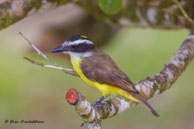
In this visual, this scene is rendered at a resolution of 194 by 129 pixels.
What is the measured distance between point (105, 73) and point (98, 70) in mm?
67

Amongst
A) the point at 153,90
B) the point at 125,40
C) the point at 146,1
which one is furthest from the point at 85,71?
the point at 125,40

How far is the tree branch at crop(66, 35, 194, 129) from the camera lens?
3006 mm

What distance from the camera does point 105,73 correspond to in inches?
153

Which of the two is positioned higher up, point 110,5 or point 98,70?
point 110,5

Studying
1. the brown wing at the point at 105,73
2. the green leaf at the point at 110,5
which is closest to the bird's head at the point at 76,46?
the brown wing at the point at 105,73

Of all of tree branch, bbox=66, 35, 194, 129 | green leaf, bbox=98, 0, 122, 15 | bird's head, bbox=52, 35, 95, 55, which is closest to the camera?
tree branch, bbox=66, 35, 194, 129

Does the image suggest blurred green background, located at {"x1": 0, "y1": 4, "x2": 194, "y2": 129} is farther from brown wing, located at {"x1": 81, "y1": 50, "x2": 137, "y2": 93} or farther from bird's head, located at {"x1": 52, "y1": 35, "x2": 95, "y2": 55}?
brown wing, located at {"x1": 81, "y1": 50, "x2": 137, "y2": 93}

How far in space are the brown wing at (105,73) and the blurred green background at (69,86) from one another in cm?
299

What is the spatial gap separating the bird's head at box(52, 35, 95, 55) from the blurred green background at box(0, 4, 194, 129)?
9.49 ft

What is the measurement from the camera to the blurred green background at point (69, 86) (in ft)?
24.7

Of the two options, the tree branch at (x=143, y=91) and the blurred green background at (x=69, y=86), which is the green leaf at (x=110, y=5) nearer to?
the tree branch at (x=143, y=91)

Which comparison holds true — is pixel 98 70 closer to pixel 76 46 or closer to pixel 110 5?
pixel 76 46

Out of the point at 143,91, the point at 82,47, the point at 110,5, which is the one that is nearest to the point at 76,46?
the point at 82,47

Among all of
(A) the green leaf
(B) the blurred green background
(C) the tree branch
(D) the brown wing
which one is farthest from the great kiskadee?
(B) the blurred green background
